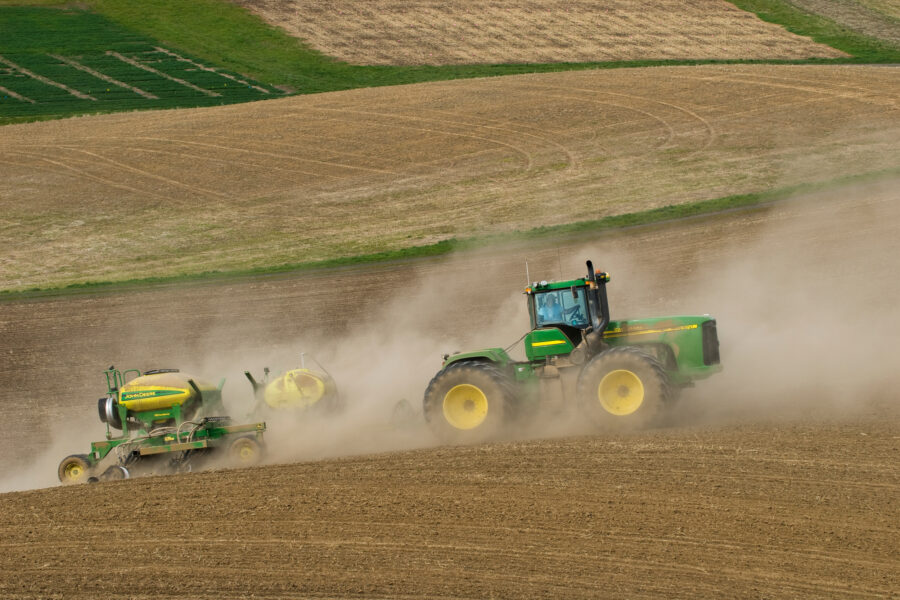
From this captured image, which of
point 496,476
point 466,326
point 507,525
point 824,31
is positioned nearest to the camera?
point 507,525

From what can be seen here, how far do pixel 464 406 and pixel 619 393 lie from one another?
2.44m

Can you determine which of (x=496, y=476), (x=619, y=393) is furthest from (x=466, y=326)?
(x=496, y=476)

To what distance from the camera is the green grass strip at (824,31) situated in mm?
54219

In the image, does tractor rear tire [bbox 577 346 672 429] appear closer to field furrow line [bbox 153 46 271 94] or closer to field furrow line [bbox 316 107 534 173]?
field furrow line [bbox 316 107 534 173]

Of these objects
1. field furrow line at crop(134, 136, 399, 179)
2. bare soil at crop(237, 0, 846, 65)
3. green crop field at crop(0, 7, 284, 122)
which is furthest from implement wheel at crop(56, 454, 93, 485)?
bare soil at crop(237, 0, 846, 65)

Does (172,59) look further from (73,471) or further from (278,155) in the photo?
(73,471)

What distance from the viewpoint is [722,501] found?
1192 centimetres

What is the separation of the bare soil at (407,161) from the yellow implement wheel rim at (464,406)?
1419 cm

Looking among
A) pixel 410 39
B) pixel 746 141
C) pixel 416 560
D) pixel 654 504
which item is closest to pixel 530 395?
pixel 654 504

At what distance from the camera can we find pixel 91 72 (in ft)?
182

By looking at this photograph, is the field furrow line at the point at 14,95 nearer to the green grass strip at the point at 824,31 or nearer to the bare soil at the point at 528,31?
the bare soil at the point at 528,31

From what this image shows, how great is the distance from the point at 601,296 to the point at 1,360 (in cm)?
1490

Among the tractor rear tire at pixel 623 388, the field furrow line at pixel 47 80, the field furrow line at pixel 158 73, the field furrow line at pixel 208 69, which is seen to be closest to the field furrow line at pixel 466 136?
the field furrow line at pixel 208 69

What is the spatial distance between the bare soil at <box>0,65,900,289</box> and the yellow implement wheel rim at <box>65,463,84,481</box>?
12.4m
